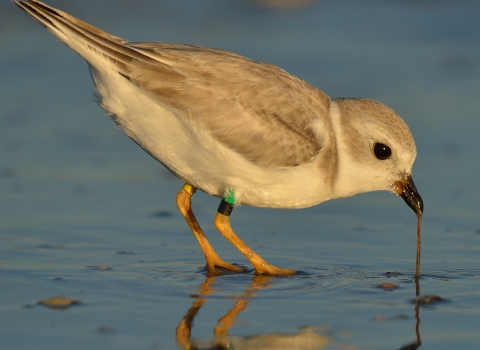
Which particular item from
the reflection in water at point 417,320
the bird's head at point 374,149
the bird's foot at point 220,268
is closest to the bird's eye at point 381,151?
the bird's head at point 374,149

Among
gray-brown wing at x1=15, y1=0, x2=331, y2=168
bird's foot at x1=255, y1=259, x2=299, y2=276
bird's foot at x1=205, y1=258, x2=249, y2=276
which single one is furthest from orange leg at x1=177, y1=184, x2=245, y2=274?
gray-brown wing at x1=15, y1=0, x2=331, y2=168

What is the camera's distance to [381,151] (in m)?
7.14

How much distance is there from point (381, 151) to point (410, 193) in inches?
17.7

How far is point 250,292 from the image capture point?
21.0 feet

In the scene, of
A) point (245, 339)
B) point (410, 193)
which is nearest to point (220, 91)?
point (410, 193)

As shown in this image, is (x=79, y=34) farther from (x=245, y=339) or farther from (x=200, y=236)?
(x=245, y=339)

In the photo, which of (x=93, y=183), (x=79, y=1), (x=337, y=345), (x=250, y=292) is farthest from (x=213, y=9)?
(x=337, y=345)

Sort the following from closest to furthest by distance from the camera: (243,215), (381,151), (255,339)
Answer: (255,339) → (381,151) → (243,215)

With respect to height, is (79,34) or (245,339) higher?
(79,34)

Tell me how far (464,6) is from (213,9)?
12.6ft

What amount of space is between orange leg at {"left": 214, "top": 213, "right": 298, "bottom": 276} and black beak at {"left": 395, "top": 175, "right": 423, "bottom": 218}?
1.16 m

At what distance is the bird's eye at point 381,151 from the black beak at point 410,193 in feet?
0.93

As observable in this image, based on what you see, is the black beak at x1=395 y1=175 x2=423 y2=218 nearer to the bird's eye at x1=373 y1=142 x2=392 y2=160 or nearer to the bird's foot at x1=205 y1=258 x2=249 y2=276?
the bird's eye at x1=373 y1=142 x2=392 y2=160

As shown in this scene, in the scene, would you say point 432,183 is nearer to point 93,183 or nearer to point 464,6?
point 93,183
